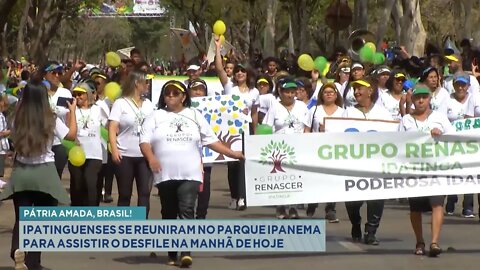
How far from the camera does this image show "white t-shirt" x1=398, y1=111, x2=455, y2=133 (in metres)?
11.0

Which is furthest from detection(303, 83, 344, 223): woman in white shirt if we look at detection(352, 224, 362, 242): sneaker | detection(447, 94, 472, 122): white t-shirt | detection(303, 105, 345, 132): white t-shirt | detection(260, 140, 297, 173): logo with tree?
detection(447, 94, 472, 122): white t-shirt

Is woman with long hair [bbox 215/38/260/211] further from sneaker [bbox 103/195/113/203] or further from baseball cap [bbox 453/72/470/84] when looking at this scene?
baseball cap [bbox 453/72/470/84]

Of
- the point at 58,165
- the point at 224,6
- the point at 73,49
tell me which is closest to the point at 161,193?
the point at 58,165

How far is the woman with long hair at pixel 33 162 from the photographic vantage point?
9.72m

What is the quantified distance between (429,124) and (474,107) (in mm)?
3193

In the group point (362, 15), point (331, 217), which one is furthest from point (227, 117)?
point (362, 15)

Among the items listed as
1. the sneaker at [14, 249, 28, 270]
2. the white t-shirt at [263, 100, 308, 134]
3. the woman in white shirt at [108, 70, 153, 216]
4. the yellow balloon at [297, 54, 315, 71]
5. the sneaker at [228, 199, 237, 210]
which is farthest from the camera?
the yellow balloon at [297, 54, 315, 71]

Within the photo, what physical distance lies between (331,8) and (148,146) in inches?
710

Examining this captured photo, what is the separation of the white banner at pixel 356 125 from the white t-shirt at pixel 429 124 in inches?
10.0

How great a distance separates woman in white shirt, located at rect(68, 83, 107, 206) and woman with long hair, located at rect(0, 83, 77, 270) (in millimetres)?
2282

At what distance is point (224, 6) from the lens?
5872 cm

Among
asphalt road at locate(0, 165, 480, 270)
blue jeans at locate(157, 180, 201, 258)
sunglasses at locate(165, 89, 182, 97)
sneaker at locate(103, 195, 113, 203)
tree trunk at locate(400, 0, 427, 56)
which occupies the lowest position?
asphalt road at locate(0, 165, 480, 270)

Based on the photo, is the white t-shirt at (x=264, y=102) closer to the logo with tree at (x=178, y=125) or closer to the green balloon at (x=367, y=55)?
the green balloon at (x=367, y=55)

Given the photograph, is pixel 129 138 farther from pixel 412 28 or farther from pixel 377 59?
pixel 412 28
